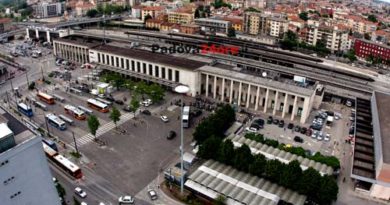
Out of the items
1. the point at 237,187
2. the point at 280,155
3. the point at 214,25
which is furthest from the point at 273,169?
the point at 214,25

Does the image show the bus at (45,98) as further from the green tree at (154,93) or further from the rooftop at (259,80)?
the rooftop at (259,80)

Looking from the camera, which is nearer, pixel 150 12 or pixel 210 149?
pixel 210 149

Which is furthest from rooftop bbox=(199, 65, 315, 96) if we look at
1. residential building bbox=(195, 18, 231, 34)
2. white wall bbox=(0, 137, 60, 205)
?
residential building bbox=(195, 18, 231, 34)

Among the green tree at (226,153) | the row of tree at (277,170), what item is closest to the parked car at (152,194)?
the row of tree at (277,170)

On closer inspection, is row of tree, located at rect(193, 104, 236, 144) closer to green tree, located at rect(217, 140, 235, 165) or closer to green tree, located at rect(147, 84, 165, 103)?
green tree, located at rect(217, 140, 235, 165)

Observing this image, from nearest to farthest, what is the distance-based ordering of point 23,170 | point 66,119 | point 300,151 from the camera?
point 23,170, point 300,151, point 66,119

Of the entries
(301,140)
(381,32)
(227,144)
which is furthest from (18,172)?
(381,32)

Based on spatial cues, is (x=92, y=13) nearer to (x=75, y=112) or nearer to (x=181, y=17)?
(x=181, y=17)
